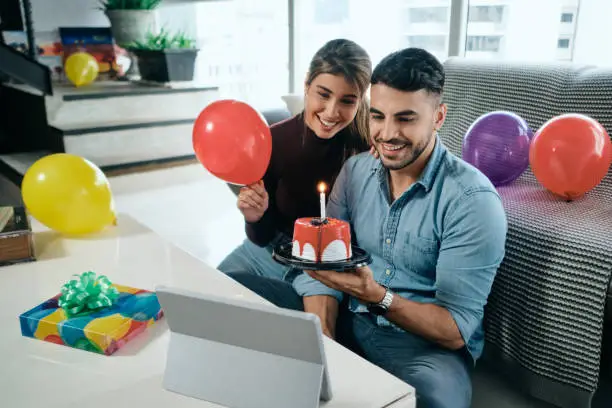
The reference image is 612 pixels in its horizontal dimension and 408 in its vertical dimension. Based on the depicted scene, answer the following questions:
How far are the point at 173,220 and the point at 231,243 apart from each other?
47 centimetres

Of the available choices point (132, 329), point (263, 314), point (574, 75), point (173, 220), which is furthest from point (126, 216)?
point (574, 75)

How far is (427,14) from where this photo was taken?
3236 mm

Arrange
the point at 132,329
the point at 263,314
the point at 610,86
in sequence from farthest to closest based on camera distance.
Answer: the point at 610,86 → the point at 132,329 → the point at 263,314

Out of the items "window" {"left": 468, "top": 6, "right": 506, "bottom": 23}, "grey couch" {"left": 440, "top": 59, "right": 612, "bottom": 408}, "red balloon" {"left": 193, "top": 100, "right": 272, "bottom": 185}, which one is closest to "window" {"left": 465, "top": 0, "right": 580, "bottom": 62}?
"window" {"left": 468, "top": 6, "right": 506, "bottom": 23}

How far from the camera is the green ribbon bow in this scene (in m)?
1.00

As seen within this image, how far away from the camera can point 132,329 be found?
0.98 metres

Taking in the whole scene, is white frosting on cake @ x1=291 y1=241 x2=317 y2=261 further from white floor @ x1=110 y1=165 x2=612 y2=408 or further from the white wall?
the white wall

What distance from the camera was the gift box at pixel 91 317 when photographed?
0.94 metres

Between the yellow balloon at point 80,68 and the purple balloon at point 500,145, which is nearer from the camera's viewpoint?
the purple balloon at point 500,145

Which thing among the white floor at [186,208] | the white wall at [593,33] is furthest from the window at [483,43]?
the white floor at [186,208]

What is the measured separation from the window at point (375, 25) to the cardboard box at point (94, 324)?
2155mm

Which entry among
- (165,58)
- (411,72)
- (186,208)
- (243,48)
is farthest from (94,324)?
(243,48)

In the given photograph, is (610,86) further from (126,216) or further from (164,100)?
(164,100)

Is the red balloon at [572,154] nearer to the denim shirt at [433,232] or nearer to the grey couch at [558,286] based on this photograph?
the grey couch at [558,286]
